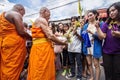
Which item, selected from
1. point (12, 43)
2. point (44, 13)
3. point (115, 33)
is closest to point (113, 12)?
point (115, 33)

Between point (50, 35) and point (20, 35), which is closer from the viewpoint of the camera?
point (50, 35)

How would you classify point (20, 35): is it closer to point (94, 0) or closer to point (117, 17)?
point (117, 17)

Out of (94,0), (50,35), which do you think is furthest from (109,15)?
(94,0)

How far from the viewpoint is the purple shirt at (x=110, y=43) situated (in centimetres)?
367

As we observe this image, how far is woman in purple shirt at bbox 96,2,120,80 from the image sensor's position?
11.9 feet

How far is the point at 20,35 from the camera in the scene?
14.9 ft

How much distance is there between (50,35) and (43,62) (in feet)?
1.58

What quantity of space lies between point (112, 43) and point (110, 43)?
0.11ft

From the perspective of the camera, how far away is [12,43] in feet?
14.8

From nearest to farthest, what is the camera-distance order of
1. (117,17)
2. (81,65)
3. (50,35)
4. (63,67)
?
(117,17) → (50,35) → (81,65) → (63,67)

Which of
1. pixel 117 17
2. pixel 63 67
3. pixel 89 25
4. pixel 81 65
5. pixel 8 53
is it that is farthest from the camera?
pixel 63 67

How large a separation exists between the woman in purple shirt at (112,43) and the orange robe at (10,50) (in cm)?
160

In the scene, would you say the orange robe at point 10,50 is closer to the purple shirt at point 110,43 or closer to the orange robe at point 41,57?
the orange robe at point 41,57

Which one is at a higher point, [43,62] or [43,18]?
[43,18]
